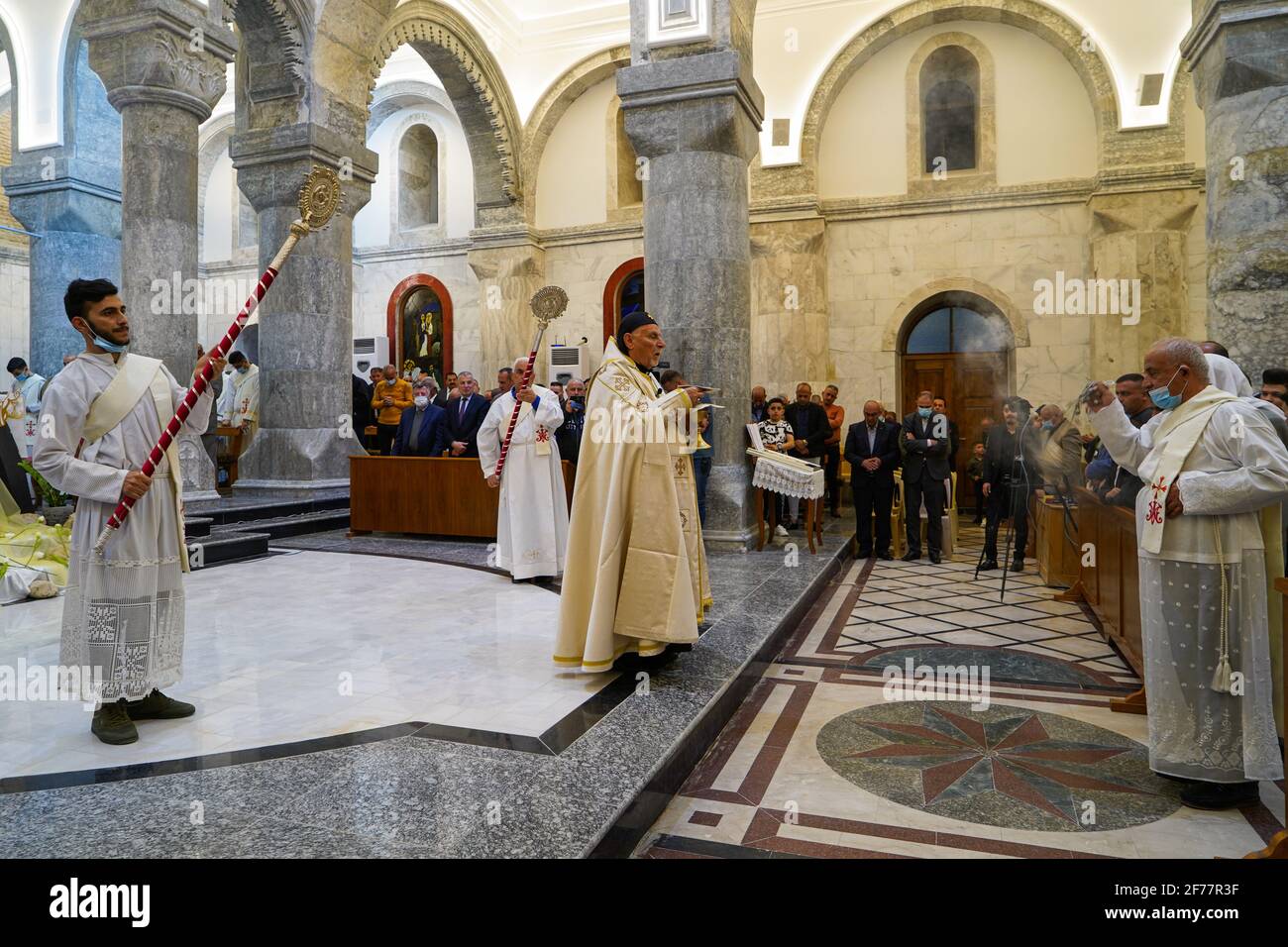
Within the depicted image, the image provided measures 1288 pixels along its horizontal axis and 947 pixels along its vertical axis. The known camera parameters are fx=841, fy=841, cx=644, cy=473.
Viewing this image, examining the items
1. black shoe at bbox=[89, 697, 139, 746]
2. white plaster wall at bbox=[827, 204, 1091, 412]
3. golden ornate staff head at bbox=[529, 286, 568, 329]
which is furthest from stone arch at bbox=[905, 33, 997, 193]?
black shoe at bbox=[89, 697, 139, 746]

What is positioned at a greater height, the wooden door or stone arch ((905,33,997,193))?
stone arch ((905,33,997,193))

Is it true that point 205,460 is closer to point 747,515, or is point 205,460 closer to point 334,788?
point 747,515

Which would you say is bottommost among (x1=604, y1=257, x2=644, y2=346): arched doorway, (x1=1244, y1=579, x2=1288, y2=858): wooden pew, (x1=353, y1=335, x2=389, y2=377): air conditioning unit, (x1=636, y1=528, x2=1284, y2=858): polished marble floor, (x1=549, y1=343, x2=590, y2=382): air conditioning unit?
(x1=636, y1=528, x2=1284, y2=858): polished marble floor

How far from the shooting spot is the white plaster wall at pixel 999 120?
1218 centimetres

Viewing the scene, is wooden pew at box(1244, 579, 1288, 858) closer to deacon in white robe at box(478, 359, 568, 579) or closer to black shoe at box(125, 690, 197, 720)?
black shoe at box(125, 690, 197, 720)

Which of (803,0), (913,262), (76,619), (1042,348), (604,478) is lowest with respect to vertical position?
(76,619)

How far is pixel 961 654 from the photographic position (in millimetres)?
4980

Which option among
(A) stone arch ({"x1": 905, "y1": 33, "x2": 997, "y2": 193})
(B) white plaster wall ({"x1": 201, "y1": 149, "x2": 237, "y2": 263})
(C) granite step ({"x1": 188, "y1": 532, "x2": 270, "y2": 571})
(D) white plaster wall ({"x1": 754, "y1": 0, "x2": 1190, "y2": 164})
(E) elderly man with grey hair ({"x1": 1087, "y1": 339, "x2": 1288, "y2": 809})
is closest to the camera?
(E) elderly man with grey hair ({"x1": 1087, "y1": 339, "x2": 1288, "y2": 809})

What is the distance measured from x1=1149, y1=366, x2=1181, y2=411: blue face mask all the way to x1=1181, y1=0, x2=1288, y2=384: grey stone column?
298 cm

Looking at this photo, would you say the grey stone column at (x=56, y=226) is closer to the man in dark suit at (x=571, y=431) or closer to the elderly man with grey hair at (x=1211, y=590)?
the man in dark suit at (x=571, y=431)

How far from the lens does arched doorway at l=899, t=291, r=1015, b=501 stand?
12570 millimetres

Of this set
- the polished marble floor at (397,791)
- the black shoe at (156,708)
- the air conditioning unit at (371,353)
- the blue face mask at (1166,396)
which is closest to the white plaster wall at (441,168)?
the air conditioning unit at (371,353)
